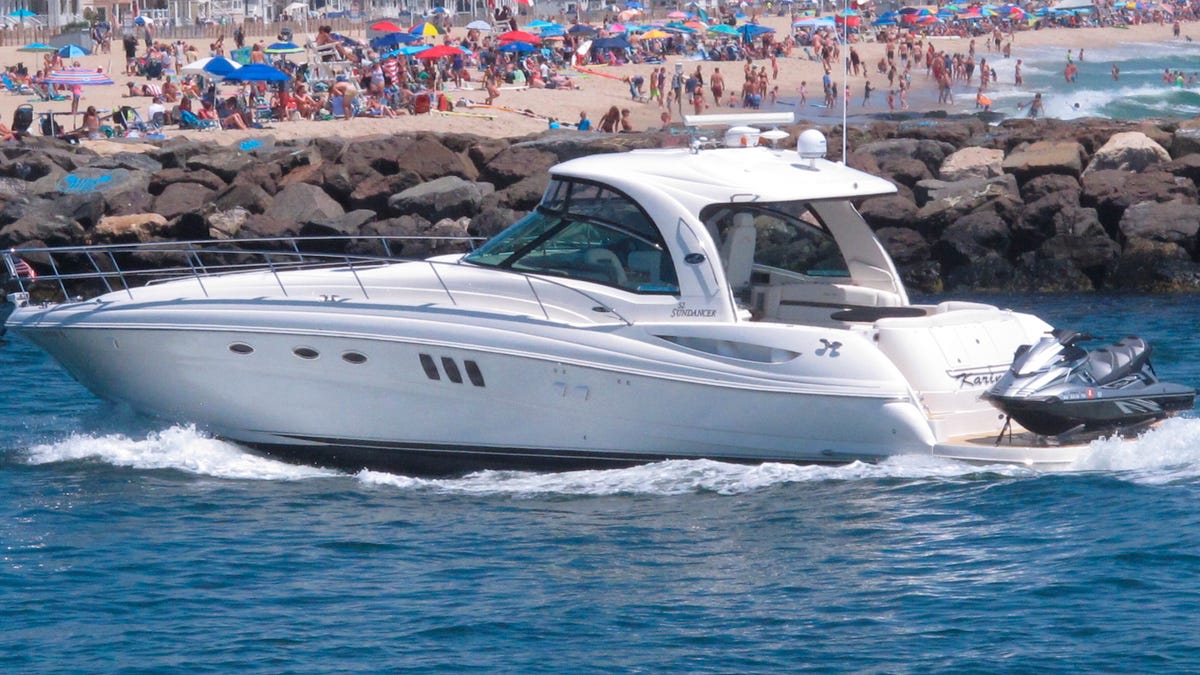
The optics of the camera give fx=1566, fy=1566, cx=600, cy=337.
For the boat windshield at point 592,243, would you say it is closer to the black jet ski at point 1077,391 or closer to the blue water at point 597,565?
the blue water at point 597,565

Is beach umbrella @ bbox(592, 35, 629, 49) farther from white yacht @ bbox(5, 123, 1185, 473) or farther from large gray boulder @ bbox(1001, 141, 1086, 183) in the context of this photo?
white yacht @ bbox(5, 123, 1185, 473)

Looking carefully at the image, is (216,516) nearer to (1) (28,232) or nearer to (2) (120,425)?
(2) (120,425)

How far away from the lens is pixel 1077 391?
1002cm

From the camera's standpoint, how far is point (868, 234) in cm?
1159

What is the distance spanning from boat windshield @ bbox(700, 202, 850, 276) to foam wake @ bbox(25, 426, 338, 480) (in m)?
3.28

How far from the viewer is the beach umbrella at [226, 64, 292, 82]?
32.3m

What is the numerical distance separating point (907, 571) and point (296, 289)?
4956mm

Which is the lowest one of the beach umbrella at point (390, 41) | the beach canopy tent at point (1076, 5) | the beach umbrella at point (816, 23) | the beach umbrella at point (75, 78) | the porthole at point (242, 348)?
the porthole at point (242, 348)

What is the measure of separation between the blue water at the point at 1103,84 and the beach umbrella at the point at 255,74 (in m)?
23.2

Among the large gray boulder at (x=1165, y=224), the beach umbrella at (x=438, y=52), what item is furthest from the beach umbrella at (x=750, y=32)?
the large gray boulder at (x=1165, y=224)

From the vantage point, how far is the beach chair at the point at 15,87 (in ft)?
125

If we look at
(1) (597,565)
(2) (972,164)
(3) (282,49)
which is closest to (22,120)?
(3) (282,49)

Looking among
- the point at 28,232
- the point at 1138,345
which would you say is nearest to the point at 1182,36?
the point at 28,232

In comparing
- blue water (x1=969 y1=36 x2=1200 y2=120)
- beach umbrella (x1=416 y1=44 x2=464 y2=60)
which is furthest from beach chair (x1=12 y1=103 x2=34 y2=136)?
blue water (x1=969 y1=36 x2=1200 y2=120)
